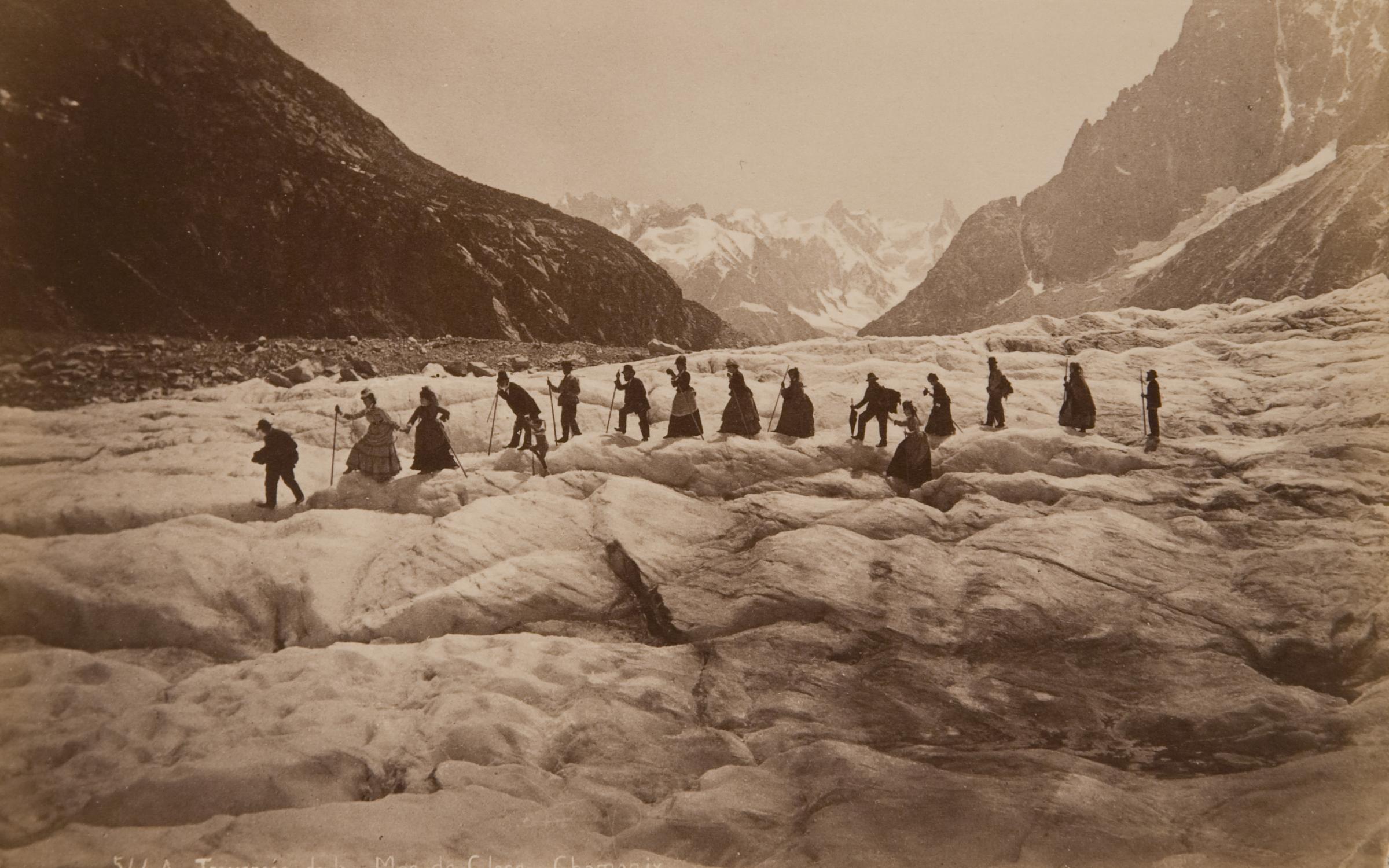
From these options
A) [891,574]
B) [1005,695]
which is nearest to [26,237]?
[891,574]

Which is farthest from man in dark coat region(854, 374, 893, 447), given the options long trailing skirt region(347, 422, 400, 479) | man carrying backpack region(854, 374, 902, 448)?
long trailing skirt region(347, 422, 400, 479)

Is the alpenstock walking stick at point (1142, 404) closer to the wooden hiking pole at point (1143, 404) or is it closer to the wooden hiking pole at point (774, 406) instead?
the wooden hiking pole at point (1143, 404)

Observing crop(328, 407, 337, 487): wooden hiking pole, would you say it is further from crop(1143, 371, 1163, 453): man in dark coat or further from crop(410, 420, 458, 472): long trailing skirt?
crop(1143, 371, 1163, 453): man in dark coat

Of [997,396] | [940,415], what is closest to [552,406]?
[940,415]

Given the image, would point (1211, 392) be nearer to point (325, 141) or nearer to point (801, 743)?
point (801, 743)

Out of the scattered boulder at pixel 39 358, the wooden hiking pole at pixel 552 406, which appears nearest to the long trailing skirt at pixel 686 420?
the wooden hiking pole at pixel 552 406
